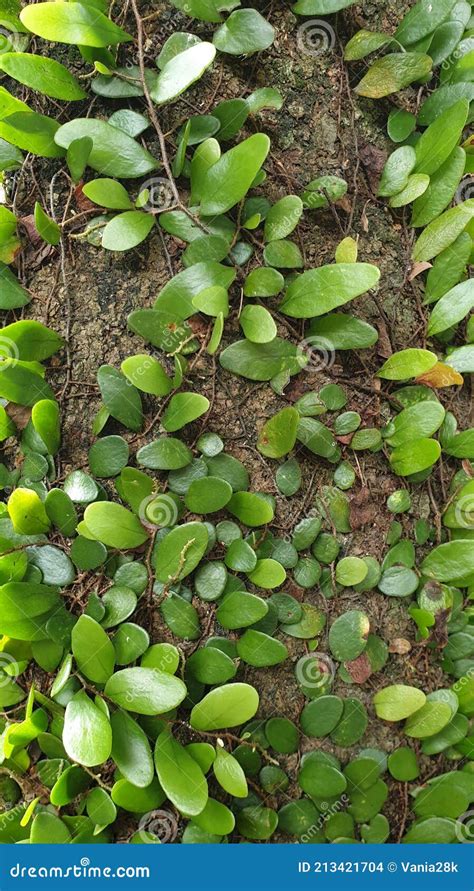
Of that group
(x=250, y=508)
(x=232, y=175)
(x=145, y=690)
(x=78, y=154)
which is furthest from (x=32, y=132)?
(x=145, y=690)

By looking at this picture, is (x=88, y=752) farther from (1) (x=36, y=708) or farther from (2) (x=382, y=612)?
(2) (x=382, y=612)

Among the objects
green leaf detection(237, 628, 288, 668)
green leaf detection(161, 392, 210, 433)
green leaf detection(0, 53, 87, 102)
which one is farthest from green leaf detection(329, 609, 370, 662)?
green leaf detection(0, 53, 87, 102)

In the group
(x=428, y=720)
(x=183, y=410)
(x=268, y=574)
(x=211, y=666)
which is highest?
(x=183, y=410)

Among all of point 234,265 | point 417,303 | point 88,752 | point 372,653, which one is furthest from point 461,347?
point 88,752

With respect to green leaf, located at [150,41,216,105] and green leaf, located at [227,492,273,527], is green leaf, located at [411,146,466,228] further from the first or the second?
green leaf, located at [227,492,273,527]

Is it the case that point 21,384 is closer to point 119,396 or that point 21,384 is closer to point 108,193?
point 119,396
